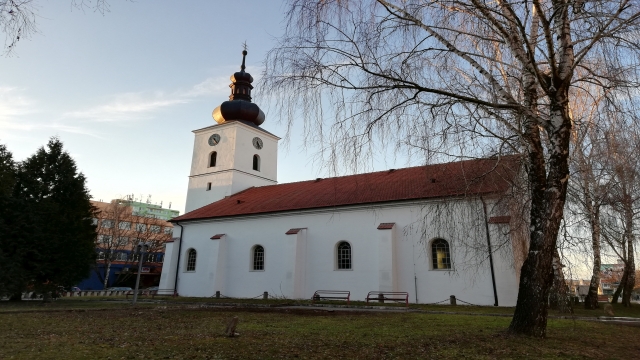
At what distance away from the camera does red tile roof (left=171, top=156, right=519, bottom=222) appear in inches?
340

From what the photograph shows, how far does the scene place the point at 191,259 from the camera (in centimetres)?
2856

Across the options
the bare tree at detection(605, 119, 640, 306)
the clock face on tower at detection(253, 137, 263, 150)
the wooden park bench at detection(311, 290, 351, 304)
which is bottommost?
the wooden park bench at detection(311, 290, 351, 304)

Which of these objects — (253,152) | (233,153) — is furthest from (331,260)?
(253,152)

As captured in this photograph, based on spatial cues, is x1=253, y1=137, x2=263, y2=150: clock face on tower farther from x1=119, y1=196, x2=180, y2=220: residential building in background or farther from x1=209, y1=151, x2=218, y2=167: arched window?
x1=119, y1=196, x2=180, y2=220: residential building in background

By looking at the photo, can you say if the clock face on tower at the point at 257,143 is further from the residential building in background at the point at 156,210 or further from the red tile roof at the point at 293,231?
the residential building in background at the point at 156,210

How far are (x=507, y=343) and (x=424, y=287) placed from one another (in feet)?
43.0

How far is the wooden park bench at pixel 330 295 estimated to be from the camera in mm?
21533

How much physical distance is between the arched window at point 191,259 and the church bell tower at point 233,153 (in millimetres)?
5390

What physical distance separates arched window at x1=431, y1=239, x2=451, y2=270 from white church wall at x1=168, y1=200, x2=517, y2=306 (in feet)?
1.23

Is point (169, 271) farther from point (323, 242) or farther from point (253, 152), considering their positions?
point (323, 242)

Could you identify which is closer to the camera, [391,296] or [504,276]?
[504,276]

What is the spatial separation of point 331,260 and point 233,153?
14123mm

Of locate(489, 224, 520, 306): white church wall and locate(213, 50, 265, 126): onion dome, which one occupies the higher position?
locate(213, 50, 265, 126): onion dome

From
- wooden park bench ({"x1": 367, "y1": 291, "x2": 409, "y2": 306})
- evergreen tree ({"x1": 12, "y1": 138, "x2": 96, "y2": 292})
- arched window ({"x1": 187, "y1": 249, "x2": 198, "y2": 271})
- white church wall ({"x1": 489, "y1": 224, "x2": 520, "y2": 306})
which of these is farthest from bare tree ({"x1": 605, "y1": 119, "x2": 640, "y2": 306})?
arched window ({"x1": 187, "y1": 249, "x2": 198, "y2": 271})
